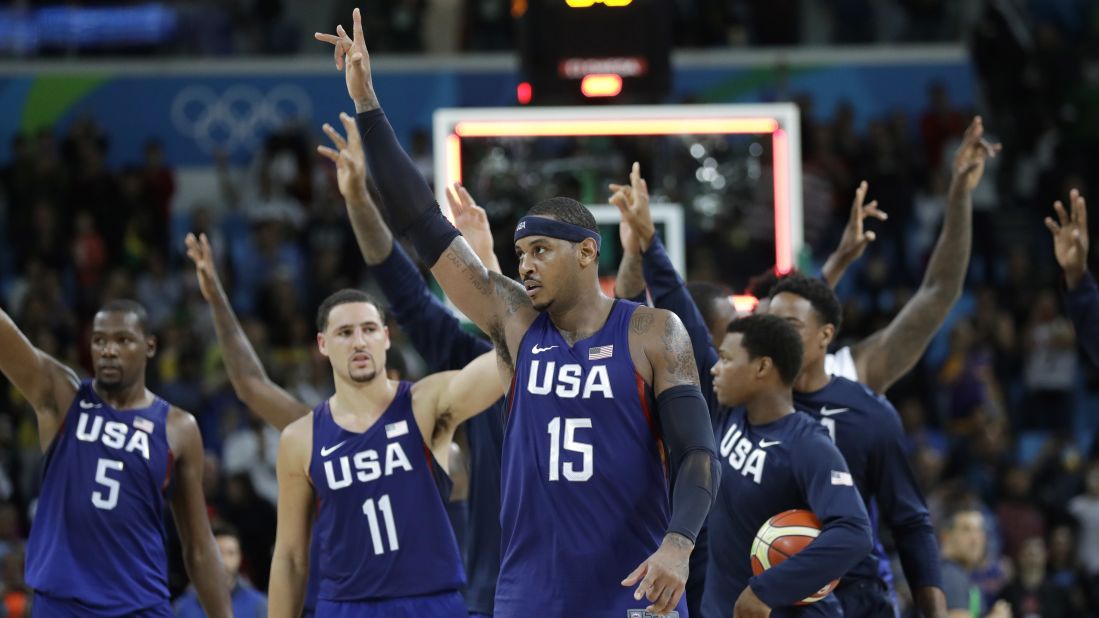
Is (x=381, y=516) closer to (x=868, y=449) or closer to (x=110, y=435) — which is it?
(x=110, y=435)

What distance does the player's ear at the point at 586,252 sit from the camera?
5.41m

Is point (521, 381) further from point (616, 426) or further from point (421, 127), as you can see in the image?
point (421, 127)

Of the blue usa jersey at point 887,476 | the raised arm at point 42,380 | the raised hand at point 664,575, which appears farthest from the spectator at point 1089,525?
the raised hand at point 664,575

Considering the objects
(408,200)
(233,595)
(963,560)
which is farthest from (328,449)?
(963,560)

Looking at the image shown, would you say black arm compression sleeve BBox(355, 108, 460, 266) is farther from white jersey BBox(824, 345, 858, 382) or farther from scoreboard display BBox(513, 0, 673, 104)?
scoreboard display BBox(513, 0, 673, 104)

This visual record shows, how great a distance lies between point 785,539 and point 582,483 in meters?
1.15

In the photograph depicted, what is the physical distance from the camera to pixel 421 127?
63.0 feet

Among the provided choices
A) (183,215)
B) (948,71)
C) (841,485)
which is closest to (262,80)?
(183,215)

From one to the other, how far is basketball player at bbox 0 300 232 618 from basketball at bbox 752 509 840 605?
2.73 m

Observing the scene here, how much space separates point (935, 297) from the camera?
7.70 metres

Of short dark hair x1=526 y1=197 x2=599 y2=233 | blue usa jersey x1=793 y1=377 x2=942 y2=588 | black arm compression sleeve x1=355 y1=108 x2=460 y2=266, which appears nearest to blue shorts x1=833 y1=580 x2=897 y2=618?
blue usa jersey x1=793 y1=377 x2=942 y2=588

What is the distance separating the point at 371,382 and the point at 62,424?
168 cm

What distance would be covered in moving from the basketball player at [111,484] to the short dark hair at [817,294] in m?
2.88

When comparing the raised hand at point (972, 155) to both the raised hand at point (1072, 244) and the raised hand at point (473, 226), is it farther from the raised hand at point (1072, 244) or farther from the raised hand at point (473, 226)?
the raised hand at point (473, 226)
